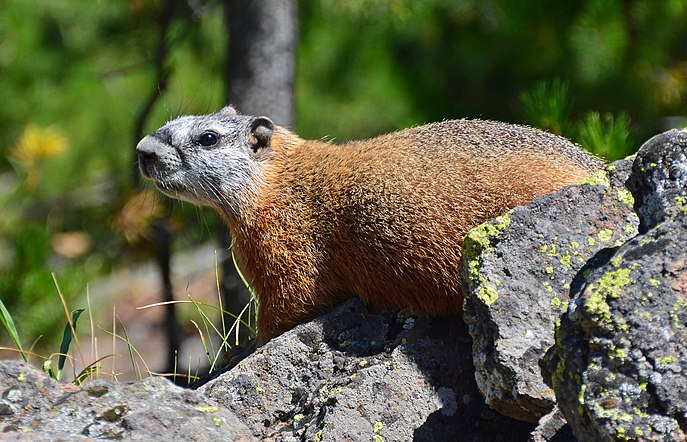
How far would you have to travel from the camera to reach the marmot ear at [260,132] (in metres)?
6.66

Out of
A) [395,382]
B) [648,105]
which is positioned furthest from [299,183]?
[648,105]

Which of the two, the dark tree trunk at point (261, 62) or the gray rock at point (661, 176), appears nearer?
the gray rock at point (661, 176)

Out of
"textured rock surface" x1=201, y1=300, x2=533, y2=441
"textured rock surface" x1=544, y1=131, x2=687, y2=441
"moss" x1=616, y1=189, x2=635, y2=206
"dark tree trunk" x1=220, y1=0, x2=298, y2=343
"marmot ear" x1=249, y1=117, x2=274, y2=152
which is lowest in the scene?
"textured rock surface" x1=201, y1=300, x2=533, y2=441

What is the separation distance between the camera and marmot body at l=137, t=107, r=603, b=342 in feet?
16.7

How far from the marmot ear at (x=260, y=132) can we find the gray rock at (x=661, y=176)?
3306mm

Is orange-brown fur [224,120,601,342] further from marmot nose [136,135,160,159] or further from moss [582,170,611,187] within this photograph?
marmot nose [136,135,160,159]

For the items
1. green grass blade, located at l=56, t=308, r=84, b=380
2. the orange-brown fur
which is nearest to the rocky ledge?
→ the orange-brown fur

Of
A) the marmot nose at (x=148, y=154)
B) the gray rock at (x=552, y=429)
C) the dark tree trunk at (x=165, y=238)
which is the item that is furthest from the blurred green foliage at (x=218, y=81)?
the gray rock at (x=552, y=429)

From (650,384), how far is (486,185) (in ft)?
6.58

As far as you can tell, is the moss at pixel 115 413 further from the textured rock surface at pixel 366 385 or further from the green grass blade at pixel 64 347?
the green grass blade at pixel 64 347

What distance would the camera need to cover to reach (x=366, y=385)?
4.61 metres

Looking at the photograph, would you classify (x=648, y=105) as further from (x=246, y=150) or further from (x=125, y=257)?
(x=125, y=257)

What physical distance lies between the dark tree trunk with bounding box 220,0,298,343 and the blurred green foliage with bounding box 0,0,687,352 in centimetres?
51

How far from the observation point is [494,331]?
405 cm
